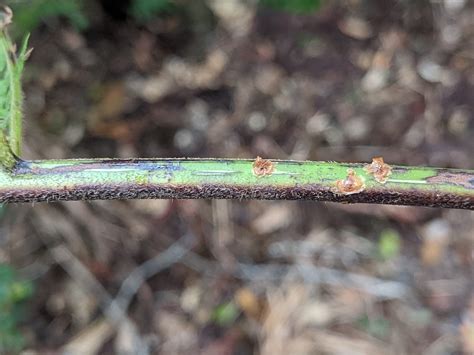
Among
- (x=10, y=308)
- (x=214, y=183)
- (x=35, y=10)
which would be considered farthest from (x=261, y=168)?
(x=10, y=308)

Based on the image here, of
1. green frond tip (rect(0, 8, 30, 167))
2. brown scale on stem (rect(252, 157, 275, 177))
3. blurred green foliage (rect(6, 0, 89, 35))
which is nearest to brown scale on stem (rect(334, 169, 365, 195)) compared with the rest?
brown scale on stem (rect(252, 157, 275, 177))

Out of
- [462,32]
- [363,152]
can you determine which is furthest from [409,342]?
[462,32]

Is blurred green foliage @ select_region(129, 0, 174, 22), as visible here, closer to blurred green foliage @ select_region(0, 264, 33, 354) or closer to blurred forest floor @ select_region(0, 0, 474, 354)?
blurred forest floor @ select_region(0, 0, 474, 354)

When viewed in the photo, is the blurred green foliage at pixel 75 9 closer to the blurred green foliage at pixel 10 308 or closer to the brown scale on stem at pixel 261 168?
the blurred green foliage at pixel 10 308

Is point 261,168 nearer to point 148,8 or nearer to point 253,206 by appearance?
point 148,8

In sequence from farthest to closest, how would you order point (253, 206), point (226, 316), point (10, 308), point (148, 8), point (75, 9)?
point (253, 206)
point (226, 316)
point (148, 8)
point (10, 308)
point (75, 9)

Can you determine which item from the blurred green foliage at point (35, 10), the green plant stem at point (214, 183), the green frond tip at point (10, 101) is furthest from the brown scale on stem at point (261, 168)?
the blurred green foliage at point (35, 10)

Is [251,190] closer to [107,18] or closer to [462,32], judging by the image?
[107,18]
